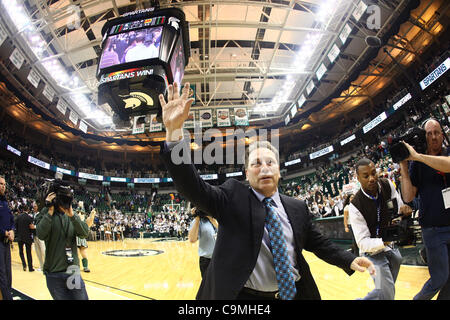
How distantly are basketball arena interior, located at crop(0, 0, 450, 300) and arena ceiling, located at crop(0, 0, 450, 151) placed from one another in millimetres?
85

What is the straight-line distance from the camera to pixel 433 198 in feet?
6.18

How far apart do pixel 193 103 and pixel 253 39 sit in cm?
574

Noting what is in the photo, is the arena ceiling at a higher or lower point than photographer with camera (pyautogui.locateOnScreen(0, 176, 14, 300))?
higher

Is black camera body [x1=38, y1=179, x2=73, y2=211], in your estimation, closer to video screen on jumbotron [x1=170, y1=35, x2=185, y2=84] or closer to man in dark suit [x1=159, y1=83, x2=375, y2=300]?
man in dark suit [x1=159, y1=83, x2=375, y2=300]

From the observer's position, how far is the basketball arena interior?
570 centimetres

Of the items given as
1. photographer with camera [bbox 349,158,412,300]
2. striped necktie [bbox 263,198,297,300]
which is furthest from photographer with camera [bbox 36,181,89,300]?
photographer with camera [bbox 349,158,412,300]

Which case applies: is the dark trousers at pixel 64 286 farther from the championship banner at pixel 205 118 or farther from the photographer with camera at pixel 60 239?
the championship banner at pixel 205 118

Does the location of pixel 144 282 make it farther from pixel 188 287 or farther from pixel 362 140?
pixel 362 140

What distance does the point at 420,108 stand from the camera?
13.8 m

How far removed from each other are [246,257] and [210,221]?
2293mm

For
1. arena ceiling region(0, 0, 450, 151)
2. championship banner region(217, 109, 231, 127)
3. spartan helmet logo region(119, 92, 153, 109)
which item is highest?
arena ceiling region(0, 0, 450, 151)

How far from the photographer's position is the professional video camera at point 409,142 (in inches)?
71.1

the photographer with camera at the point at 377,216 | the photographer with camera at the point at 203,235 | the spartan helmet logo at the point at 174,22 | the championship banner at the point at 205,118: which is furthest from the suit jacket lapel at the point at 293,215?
the championship banner at the point at 205,118

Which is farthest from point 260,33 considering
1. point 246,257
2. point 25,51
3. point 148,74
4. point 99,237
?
point 99,237
